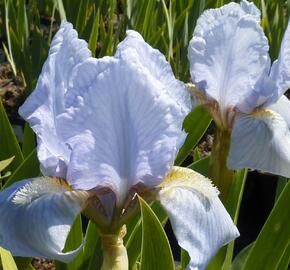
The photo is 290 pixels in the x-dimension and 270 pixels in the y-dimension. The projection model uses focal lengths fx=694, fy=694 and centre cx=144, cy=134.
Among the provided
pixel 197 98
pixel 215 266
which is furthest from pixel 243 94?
pixel 215 266

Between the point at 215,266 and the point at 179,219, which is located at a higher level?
the point at 179,219

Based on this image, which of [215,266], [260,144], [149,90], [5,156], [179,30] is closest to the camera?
[149,90]

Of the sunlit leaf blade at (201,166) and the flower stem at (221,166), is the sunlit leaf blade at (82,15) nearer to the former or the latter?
the sunlit leaf blade at (201,166)

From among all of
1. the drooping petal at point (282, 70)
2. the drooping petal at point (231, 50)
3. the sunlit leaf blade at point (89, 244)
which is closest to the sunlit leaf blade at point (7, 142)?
the sunlit leaf blade at point (89, 244)

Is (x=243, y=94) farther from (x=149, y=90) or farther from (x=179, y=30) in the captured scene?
(x=179, y=30)

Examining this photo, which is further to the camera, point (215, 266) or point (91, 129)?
point (215, 266)

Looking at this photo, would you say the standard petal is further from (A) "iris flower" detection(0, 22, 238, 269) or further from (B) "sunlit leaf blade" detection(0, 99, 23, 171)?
(B) "sunlit leaf blade" detection(0, 99, 23, 171)

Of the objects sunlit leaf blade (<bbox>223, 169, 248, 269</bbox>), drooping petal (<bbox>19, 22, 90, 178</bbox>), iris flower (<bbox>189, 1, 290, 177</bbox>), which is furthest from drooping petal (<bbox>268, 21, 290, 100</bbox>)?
drooping petal (<bbox>19, 22, 90, 178</bbox>)
